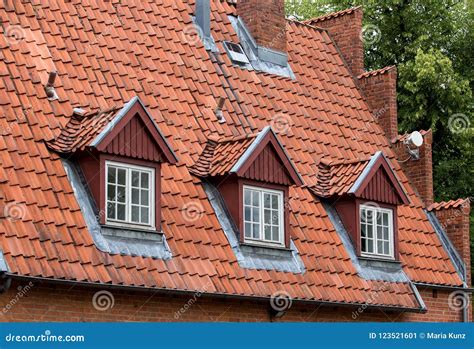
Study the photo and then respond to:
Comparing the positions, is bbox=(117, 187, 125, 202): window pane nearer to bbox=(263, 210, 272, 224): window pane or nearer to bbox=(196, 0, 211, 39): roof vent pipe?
bbox=(263, 210, 272, 224): window pane

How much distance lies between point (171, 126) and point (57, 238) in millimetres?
4531

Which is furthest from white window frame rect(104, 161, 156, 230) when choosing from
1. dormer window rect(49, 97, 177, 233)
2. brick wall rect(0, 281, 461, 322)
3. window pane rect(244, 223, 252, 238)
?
window pane rect(244, 223, 252, 238)

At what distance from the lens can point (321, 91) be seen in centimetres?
2678

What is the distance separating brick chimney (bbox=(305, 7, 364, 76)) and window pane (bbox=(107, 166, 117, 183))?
1044 centimetres

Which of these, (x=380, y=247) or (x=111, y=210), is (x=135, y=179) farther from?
(x=380, y=247)

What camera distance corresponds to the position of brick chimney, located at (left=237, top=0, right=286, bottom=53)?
2645 cm

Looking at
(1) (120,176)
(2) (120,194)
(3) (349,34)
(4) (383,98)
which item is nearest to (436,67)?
(3) (349,34)

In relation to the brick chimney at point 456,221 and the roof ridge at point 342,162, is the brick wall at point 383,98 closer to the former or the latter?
the brick chimney at point 456,221

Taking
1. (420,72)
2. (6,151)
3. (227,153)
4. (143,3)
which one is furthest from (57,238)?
(420,72)

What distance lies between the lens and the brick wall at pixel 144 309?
1764cm

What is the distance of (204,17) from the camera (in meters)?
25.2

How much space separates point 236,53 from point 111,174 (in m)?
6.90

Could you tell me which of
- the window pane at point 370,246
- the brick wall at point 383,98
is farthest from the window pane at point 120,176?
the brick wall at point 383,98

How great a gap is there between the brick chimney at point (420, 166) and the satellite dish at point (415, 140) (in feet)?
0.50
